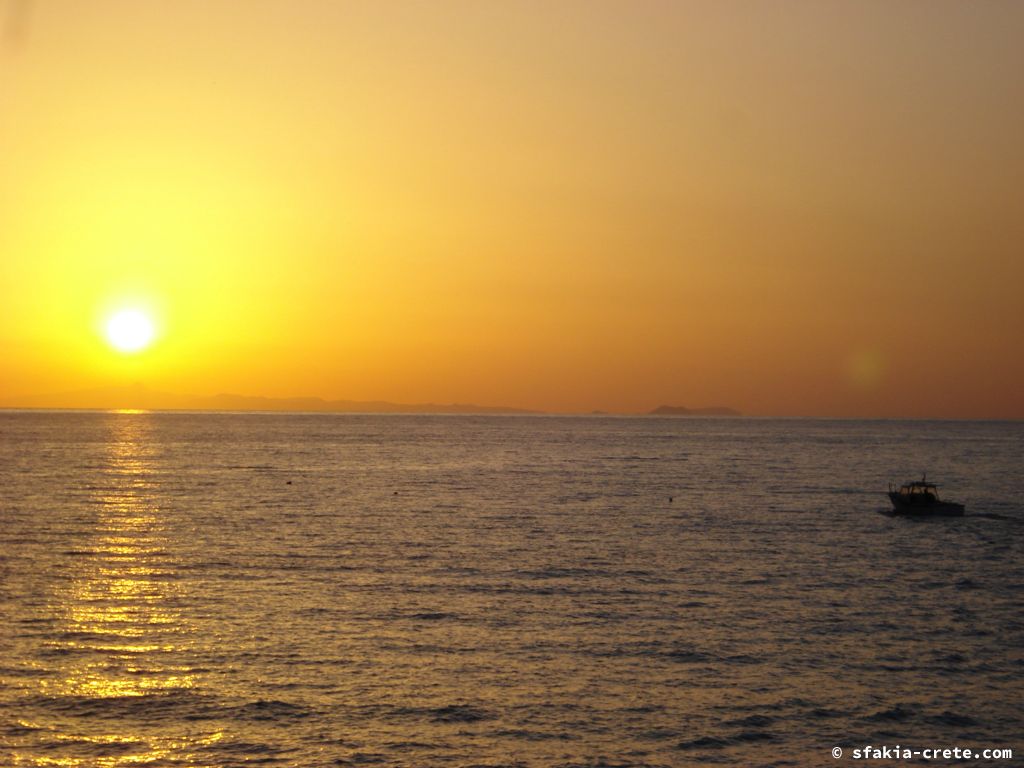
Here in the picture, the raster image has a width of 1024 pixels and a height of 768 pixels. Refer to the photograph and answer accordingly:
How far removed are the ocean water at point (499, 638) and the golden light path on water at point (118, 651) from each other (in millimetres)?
151

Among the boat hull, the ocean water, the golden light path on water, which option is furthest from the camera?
the boat hull

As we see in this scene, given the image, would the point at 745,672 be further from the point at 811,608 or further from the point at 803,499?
the point at 803,499

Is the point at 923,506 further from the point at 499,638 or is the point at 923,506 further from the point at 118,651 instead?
the point at 118,651

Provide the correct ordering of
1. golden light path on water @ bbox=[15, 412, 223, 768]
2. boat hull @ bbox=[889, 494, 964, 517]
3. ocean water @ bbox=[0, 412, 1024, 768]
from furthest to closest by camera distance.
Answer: boat hull @ bbox=[889, 494, 964, 517] → ocean water @ bbox=[0, 412, 1024, 768] → golden light path on water @ bbox=[15, 412, 223, 768]

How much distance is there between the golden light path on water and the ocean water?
0.15 m

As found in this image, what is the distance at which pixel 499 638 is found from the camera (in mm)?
42875

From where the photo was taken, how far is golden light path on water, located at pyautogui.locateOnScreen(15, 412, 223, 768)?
29922mm

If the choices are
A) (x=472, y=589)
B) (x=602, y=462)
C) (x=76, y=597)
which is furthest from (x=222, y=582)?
(x=602, y=462)

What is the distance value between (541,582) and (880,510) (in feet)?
189

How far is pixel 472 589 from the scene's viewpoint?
54375 mm

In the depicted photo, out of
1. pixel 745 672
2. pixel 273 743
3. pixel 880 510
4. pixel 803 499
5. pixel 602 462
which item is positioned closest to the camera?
pixel 273 743

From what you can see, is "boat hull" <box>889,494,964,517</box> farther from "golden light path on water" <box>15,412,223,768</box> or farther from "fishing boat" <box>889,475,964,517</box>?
"golden light path on water" <box>15,412,223,768</box>

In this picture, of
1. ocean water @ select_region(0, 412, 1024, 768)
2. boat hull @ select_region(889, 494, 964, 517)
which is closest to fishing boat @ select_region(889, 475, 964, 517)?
boat hull @ select_region(889, 494, 964, 517)

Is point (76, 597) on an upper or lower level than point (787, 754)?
upper
